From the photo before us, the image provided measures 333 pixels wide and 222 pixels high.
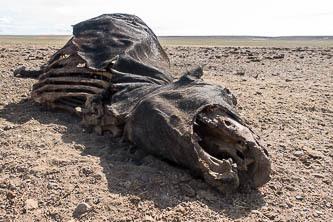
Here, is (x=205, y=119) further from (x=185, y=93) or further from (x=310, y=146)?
(x=310, y=146)

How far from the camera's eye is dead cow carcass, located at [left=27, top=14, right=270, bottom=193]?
3.28 metres

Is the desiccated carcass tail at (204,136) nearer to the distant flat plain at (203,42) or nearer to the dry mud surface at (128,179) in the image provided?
the dry mud surface at (128,179)

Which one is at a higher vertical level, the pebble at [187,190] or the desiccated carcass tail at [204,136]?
the desiccated carcass tail at [204,136]

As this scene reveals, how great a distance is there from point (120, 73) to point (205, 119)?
203 centimetres

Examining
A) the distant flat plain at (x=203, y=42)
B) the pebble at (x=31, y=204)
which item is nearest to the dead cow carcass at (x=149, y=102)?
the pebble at (x=31, y=204)

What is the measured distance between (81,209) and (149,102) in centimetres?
134

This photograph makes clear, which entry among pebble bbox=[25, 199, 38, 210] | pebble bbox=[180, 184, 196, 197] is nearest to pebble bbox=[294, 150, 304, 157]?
pebble bbox=[180, 184, 196, 197]

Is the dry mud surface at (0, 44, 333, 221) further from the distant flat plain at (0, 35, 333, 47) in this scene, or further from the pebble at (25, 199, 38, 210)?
the distant flat plain at (0, 35, 333, 47)

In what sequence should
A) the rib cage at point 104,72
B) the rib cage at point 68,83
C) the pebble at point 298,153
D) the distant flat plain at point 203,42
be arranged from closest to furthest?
the pebble at point 298,153
the rib cage at point 104,72
the rib cage at point 68,83
the distant flat plain at point 203,42

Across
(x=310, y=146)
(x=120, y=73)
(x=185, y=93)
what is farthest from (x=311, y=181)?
(x=120, y=73)

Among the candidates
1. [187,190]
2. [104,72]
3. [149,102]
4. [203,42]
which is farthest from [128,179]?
[203,42]

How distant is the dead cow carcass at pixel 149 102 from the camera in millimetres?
3277

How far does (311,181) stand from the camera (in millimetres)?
3787

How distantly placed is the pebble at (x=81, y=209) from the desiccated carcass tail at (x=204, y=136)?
999 mm
